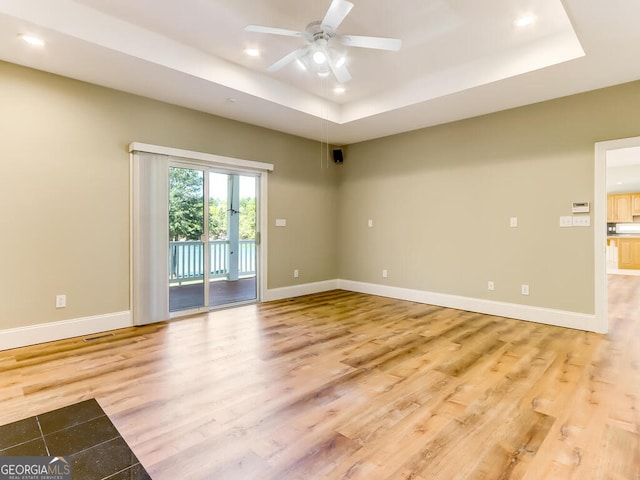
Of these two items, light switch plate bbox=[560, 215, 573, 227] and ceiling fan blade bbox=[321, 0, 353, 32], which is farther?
light switch plate bbox=[560, 215, 573, 227]

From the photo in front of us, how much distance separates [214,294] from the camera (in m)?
5.82

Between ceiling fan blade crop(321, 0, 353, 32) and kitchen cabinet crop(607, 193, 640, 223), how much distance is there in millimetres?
11353

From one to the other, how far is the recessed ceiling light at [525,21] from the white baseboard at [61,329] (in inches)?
202

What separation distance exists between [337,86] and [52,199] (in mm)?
3605

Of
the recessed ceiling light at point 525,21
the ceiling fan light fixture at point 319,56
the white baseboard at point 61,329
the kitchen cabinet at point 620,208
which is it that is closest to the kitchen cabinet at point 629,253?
the kitchen cabinet at point 620,208

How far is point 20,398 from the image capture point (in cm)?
231

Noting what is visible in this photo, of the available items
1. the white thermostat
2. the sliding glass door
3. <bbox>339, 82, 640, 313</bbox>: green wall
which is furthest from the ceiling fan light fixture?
the white thermostat

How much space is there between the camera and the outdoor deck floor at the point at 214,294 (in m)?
4.68

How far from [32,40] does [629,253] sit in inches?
512

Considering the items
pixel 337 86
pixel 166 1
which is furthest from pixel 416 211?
pixel 166 1

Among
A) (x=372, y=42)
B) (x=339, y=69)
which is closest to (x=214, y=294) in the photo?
(x=339, y=69)

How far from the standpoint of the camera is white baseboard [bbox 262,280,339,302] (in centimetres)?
546

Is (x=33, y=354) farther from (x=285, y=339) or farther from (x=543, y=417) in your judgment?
(x=543, y=417)

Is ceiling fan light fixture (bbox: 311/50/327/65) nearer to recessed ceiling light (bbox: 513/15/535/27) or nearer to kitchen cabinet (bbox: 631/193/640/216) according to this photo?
recessed ceiling light (bbox: 513/15/535/27)
